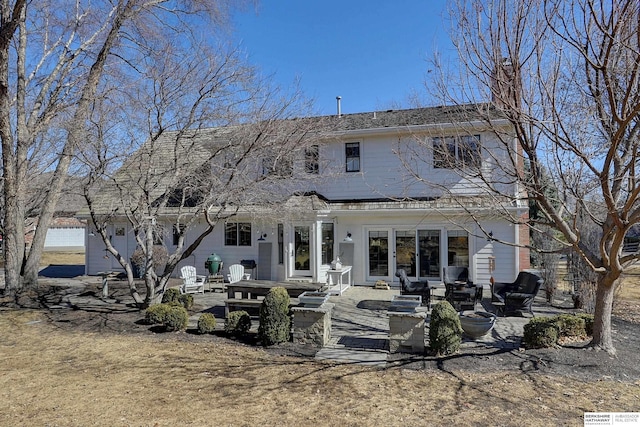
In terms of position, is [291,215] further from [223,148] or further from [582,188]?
[582,188]

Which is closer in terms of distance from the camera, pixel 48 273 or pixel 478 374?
pixel 478 374

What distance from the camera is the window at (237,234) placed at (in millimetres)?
15008

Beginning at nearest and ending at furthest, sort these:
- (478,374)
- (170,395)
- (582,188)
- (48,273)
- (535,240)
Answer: (170,395) → (478,374) → (582,188) → (535,240) → (48,273)

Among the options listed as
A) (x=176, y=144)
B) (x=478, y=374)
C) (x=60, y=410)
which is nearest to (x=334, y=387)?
(x=478, y=374)

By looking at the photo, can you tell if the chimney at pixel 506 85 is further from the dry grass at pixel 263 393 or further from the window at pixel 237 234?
the window at pixel 237 234

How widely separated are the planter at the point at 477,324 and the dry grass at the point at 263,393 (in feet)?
4.72

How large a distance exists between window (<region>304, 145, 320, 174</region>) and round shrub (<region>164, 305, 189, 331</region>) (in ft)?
20.3

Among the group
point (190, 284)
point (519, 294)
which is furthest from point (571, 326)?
point (190, 284)

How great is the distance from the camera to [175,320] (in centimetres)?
773

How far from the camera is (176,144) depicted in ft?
29.1

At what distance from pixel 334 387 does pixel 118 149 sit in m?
7.10

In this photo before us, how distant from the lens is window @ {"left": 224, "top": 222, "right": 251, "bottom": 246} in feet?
49.2

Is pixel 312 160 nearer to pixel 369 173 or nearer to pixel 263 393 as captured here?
pixel 369 173

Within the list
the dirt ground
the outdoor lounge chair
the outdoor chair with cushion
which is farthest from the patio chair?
the dirt ground
